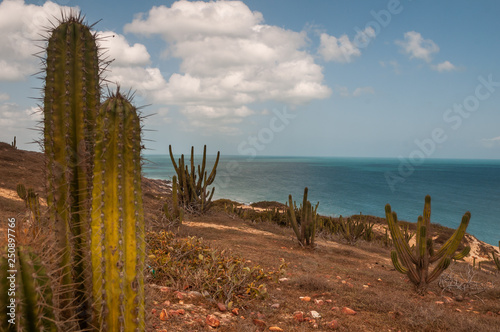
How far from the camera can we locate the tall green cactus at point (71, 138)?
7.68 ft

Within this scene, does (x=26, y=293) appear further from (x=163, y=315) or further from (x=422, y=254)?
(x=422, y=254)

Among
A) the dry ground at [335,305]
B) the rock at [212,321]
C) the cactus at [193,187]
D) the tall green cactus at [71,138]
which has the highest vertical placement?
the tall green cactus at [71,138]

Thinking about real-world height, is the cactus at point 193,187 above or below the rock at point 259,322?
above

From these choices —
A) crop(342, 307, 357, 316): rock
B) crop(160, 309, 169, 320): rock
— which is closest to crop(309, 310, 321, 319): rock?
crop(342, 307, 357, 316): rock

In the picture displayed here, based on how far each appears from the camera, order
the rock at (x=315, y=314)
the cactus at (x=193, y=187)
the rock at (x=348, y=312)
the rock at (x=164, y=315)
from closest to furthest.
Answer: the rock at (x=164, y=315) < the rock at (x=315, y=314) < the rock at (x=348, y=312) < the cactus at (x=193, y=187)

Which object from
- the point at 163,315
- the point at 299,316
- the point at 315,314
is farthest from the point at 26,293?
the point at 315,314

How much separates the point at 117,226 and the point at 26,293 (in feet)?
2.23

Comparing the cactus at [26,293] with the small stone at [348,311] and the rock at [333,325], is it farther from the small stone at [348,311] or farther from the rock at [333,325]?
the small stone at [348,311]

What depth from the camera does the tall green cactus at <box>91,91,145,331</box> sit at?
7.21 ft

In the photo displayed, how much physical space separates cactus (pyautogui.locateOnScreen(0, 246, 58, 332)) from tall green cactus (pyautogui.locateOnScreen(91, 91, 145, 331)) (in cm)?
48

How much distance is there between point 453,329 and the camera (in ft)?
12.0

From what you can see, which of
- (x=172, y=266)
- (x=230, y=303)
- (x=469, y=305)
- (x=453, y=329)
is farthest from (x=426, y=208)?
(x=172, y=266)

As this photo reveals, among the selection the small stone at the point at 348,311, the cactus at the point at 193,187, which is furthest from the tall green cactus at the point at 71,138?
the cactus at the point at 193,187

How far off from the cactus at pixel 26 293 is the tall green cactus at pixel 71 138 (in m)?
0.54
